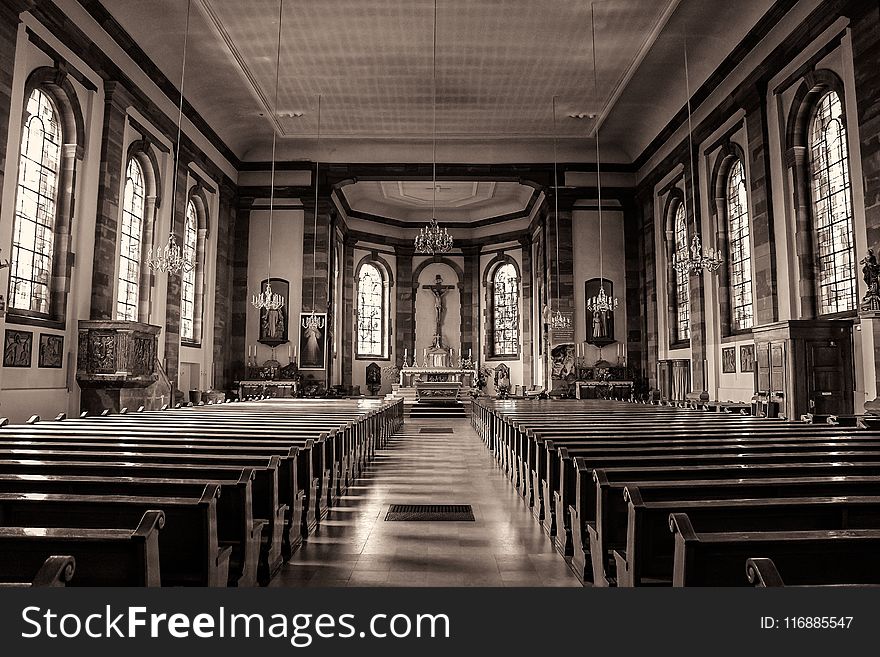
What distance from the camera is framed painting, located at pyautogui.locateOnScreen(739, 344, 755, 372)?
43.8 feet

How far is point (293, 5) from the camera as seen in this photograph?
12789mm

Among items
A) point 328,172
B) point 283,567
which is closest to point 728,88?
point 328,172

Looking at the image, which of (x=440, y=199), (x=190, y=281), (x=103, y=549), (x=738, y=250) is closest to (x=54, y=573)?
(x=103, y=549)

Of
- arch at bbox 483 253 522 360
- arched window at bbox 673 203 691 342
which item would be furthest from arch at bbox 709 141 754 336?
arch at bbox 483 253 522 360

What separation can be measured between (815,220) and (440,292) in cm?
1768

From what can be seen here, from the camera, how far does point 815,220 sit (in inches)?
460

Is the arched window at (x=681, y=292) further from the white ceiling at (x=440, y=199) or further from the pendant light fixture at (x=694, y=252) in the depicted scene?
the white ceiling at (x=440, y=199)

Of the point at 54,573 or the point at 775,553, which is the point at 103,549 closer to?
the point at 54,573

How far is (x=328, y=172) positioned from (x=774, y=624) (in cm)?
2059

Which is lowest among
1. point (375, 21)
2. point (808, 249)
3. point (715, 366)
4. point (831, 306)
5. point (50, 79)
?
point (715, 366)

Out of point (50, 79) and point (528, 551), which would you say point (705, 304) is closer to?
point (528, 551)

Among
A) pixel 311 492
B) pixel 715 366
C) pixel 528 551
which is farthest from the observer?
pixel 715 366

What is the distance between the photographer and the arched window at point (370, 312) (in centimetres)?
2705

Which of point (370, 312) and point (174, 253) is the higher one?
point (370, 312)
